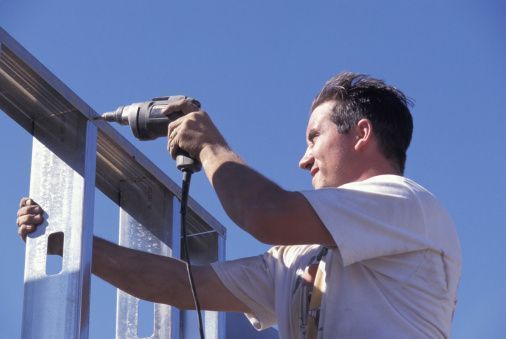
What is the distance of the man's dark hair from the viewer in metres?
2.91

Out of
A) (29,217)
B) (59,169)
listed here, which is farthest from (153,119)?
(29,217)

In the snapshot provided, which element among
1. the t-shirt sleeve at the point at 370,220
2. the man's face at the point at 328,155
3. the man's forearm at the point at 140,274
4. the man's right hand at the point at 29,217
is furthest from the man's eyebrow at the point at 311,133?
the man's right hand at the point at 29,217

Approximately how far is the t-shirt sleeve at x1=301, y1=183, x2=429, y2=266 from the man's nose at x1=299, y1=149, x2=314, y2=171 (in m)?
0.38

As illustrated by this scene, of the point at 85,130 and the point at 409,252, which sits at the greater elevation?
the point at 85,130

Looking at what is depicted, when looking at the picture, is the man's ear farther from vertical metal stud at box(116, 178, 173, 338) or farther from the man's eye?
vertical metal stud at box(116, 178, 173, 338)

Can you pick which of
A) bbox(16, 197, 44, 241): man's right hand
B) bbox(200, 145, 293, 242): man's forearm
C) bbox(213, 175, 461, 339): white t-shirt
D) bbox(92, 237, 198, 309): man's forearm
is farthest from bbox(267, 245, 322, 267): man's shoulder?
bbox(16, 197, 44, 241): man's right hand

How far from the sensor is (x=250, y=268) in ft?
9.75

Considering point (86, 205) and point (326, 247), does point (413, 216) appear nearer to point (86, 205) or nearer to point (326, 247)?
point (326, 247)

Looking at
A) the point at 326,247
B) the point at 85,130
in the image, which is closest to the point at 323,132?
the point at 326,247

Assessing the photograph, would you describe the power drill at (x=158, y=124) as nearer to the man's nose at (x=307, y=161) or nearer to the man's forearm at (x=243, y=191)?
the man's forearm at (x=243, y=191)

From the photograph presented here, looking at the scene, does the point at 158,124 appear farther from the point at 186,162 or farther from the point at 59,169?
the point at 59,169

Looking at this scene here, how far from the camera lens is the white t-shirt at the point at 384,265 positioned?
7.84 feet

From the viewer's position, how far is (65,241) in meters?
2.62

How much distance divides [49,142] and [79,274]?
15.9 inches
